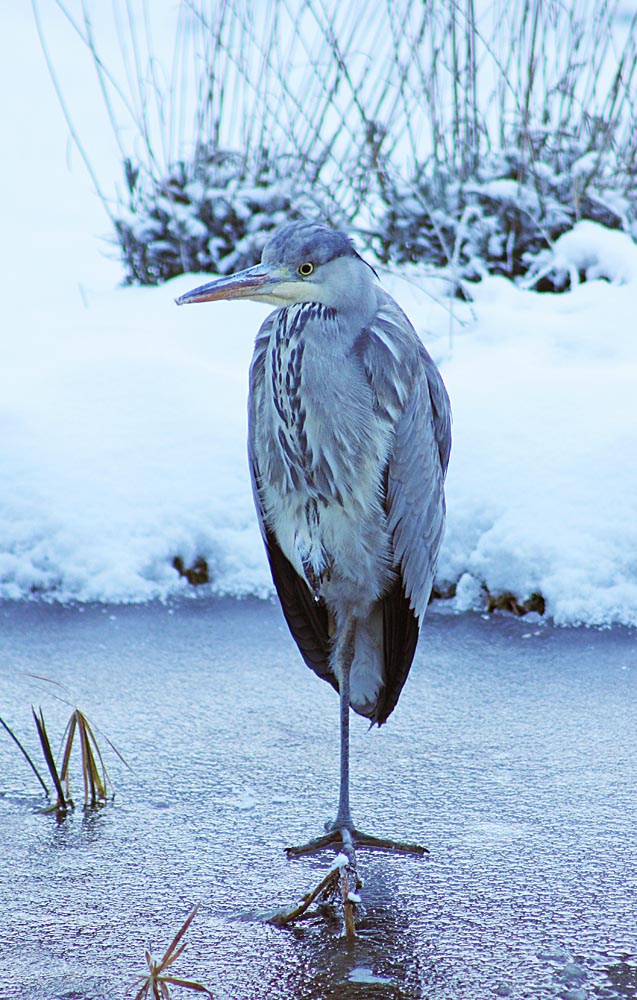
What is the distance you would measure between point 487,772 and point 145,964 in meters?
1.00

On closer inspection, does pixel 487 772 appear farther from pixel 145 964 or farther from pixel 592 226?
pixel 592 226

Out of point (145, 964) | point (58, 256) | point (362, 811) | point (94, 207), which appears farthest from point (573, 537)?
point (94, 207)

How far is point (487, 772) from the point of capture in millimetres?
2625

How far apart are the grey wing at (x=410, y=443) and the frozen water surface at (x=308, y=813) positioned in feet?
1.52

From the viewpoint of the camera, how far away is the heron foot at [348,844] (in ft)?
7.60

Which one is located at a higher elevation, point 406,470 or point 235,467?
point 406,470

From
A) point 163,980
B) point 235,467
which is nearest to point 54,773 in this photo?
point 163,980

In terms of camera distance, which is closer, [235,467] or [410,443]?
[410,443]

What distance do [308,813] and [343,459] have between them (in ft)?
2.44

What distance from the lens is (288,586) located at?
266 centimetres

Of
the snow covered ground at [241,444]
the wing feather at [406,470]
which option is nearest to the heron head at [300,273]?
the wing feather at [406,470]

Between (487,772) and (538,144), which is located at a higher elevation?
(538,144)

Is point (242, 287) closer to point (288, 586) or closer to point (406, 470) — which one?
point (406, 470)

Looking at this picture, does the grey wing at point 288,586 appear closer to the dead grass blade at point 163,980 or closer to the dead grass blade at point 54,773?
the dead grass blade at point 54,773
